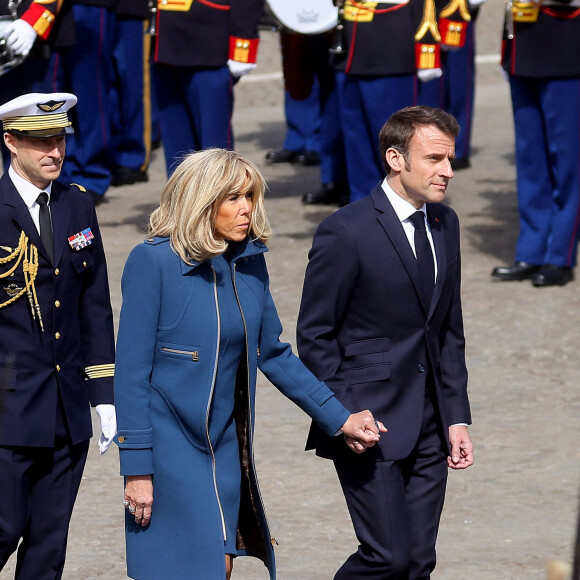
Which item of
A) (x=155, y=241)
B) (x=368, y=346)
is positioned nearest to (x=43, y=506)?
(x=155, y=241)

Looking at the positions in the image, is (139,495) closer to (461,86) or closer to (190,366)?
(190,366)

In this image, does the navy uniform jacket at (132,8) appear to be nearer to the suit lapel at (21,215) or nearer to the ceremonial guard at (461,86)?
the ceremonial guard at (461,86)

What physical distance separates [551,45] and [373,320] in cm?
398

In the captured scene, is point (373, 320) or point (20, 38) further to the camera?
point (20, 38)

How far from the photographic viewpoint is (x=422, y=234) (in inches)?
160

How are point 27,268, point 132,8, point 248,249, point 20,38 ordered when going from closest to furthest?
point 248,249, point 27,268, point 20,38, point 132,8

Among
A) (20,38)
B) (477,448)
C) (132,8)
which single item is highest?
(20,38)

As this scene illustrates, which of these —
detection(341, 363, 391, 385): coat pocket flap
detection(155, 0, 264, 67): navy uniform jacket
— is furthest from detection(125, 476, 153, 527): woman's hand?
detection(155, 0, 264, 67): navy uniform jacket

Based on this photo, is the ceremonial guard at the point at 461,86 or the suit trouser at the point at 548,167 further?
the ceremonial guard at the point at 461,86

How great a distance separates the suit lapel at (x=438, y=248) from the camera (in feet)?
13.2

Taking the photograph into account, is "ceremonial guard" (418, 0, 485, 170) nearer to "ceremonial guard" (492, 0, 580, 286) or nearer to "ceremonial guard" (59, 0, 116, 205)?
"ceremonial guard" (492, 0, 580, 286)

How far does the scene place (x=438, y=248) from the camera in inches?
161

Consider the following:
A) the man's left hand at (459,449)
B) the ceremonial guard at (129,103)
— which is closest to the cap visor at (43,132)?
the man's left hand at (459,449)

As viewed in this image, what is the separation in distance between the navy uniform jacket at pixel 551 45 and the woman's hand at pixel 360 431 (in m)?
4.11
